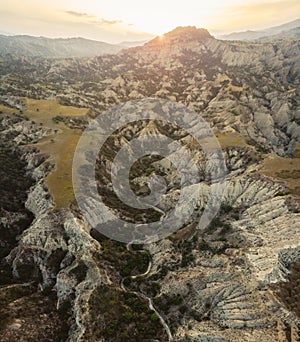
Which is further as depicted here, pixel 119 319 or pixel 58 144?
pixel 58 144

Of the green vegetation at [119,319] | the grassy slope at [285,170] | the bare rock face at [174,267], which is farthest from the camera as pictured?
the grassy slope at [285,170]

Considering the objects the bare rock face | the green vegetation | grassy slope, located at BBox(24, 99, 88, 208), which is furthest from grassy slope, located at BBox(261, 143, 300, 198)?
grassy slope, located at BBox(24, 99, 88, 208)

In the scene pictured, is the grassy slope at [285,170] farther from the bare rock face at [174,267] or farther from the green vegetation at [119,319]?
the green vegetation at [119,319]

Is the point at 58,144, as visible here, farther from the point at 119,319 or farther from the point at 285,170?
the point at 119,319

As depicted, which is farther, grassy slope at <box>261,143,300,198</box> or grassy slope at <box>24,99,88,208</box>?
grassy slope at <box>24,99,88,208</box>

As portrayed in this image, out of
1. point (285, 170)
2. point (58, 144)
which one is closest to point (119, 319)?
point (285, 170)

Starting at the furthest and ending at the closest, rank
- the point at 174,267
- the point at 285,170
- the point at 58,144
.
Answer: the point at 58,144, the point at 285,170, the point at 174,267

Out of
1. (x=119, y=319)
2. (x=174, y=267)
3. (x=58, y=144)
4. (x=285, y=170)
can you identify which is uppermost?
(x=285, y=170)

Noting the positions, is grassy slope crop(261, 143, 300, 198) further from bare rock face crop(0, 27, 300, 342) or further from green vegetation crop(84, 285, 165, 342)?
green vegetation crop(84, 285, 165, 342)

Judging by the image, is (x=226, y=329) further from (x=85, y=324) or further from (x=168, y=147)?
(x=168, y=147)

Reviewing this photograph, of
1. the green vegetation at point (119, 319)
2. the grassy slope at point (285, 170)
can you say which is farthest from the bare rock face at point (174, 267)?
the grassy slope at point (285, 170)

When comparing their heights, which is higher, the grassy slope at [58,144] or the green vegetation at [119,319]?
the grassy slope at [58,144]
